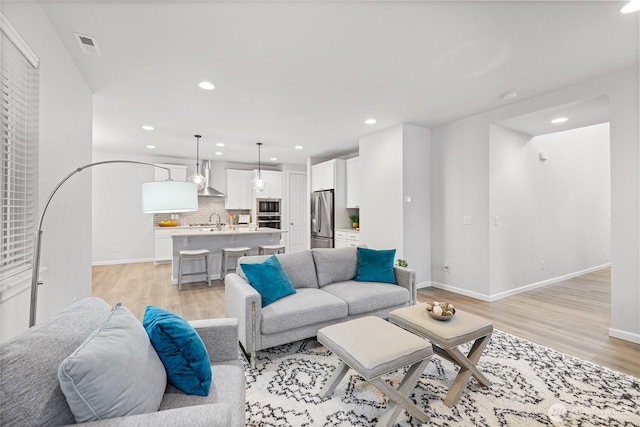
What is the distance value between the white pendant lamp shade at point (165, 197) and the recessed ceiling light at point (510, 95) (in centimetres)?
359

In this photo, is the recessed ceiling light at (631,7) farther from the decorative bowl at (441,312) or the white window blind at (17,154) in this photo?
the white window blind at (17,154)

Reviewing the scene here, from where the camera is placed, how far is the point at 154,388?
1.13 metres

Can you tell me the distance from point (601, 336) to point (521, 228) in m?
1.81

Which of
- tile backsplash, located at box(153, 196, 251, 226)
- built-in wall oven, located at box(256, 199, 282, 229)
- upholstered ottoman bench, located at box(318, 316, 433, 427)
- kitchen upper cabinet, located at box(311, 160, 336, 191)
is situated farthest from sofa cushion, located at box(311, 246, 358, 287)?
tile backsplash, located at box(153, 196, 251, 226)

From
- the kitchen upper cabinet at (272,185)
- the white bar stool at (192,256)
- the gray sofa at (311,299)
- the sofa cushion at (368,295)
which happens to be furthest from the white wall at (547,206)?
the kitchen upper cabinet at (272,185)

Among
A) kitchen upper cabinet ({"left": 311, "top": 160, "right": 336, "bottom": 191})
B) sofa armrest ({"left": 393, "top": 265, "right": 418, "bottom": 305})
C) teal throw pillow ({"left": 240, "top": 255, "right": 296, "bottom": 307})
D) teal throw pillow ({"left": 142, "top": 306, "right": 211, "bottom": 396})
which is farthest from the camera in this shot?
kitchen upper cabinet ({"left": 311, "top": 160, "right": 336, "bottom": 191})

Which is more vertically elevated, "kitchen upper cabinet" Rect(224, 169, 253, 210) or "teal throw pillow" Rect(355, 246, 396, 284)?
"kitchen upper cabinet" Rect(224, 169, 253, 210)

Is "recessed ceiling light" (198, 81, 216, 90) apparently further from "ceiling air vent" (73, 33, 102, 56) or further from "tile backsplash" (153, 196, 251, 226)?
"tile backsplash" (153, 196, 251, 226)

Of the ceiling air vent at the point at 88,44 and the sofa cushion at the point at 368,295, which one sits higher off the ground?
the ceiling air vent at the point at 88,44

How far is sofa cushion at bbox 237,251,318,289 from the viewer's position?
3040 mm

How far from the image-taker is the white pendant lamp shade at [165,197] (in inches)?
72.9

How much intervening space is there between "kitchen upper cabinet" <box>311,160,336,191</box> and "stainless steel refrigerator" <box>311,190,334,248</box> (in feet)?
0.45

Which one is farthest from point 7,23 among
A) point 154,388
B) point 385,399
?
point 385,399

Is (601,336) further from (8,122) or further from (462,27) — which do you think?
(8,122)
